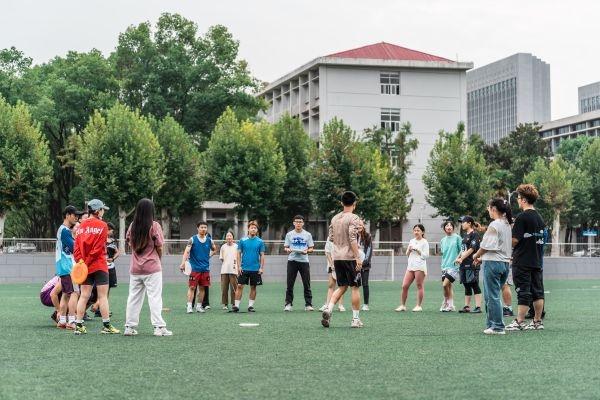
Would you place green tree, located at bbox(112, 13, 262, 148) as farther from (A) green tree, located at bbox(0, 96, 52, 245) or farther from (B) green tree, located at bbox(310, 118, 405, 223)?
(A) green tree, located at bbox(0, 96, 52, 245)

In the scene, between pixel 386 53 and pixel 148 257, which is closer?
pixel 148 257

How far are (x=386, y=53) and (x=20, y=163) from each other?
120 feet

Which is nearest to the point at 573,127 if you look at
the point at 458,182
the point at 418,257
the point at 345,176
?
the point at 458,182

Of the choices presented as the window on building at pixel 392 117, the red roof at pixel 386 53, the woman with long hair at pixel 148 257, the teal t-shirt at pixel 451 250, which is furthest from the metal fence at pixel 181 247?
the red roof at pixel 386 53

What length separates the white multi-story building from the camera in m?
71.2

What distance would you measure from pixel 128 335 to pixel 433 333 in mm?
4246

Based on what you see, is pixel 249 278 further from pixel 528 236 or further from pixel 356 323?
pixel 528 236

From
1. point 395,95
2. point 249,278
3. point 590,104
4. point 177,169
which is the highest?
point 590,104

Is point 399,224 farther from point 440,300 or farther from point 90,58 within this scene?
point 440,300

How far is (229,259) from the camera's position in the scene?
62.7ft

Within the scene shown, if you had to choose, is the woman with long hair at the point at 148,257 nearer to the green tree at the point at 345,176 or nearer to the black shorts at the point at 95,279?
the black shorts at the point at 95,279

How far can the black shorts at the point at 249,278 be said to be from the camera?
1819cm

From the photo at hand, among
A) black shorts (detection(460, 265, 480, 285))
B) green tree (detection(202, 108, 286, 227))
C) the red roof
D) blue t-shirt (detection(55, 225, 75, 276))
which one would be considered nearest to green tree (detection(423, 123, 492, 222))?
green tree (detection(202, 108, 286, 227))

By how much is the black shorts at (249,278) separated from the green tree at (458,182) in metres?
40.9
